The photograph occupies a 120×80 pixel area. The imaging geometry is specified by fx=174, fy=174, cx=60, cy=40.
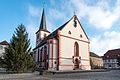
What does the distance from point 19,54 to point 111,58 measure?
237 ft

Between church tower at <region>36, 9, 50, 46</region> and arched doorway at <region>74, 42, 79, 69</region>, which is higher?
church tower at <region>36, 9, 50, 46</region>

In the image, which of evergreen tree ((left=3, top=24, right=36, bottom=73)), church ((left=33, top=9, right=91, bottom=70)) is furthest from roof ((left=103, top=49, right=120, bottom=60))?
evergreen tree ((left=3, top=24, right=36, bottom=73))

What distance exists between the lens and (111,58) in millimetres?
91125

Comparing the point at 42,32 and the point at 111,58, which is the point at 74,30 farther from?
the point at 111,58

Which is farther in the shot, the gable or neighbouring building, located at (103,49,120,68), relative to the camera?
neighbouring building, located at (103,49,120,68)

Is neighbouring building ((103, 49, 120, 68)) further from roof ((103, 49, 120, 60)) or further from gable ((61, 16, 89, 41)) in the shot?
gable ((61, 16, 89, 41))

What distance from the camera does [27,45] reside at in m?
29.1

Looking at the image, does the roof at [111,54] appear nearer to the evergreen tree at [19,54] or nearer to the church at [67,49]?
the church at [67,49]

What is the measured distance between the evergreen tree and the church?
47.3 feet

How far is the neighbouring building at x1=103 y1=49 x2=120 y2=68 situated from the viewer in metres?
89.9

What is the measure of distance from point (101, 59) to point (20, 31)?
69.0 m

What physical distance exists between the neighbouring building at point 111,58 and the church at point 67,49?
4394 cm

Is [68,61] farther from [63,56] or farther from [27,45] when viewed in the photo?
[27,45]

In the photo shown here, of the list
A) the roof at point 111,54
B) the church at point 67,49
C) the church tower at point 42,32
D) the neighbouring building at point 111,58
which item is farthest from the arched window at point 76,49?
the roof at point 111,54
